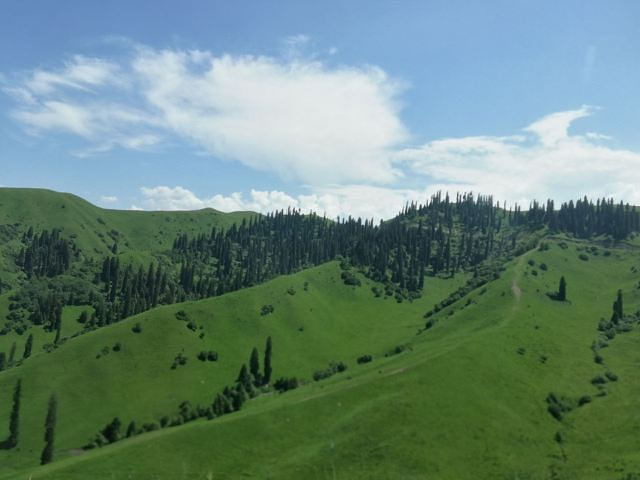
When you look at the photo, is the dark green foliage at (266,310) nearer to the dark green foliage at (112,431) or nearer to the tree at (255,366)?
the tree at (255,366)

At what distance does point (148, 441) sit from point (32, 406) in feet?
184

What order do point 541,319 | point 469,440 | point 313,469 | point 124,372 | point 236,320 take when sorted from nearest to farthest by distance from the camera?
point 313,469 → point 469,440 → point 124,372 → point 541,319 → point 236,320

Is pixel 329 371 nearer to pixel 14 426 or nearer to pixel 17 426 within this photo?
pixel 17 426

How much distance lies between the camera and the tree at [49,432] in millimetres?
103125

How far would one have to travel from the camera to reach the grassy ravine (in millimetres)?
81625

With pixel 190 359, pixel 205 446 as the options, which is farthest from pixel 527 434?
pixel 190 359

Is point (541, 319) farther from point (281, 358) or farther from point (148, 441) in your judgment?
point (148, 441)

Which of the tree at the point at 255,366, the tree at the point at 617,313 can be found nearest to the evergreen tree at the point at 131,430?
the tree at the point at 255,366

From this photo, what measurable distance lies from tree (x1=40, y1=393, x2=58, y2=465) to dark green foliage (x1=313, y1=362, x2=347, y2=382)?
6624 centimetres

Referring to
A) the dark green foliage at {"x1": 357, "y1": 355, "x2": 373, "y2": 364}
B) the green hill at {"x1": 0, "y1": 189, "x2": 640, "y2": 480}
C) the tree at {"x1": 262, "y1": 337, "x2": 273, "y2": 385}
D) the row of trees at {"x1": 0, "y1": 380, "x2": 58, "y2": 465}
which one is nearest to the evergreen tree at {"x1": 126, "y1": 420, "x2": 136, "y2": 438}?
the green hill at {"x1": 0, "y1": 189, "x2": 640, "y2": 480}

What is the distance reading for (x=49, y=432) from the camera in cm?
10762

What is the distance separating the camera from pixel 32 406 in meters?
126

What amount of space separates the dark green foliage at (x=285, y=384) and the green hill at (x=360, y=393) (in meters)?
3.87

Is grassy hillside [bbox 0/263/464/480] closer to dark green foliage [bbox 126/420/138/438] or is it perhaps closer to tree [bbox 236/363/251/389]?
dark green foliage [bbox 126/420/138/438]
